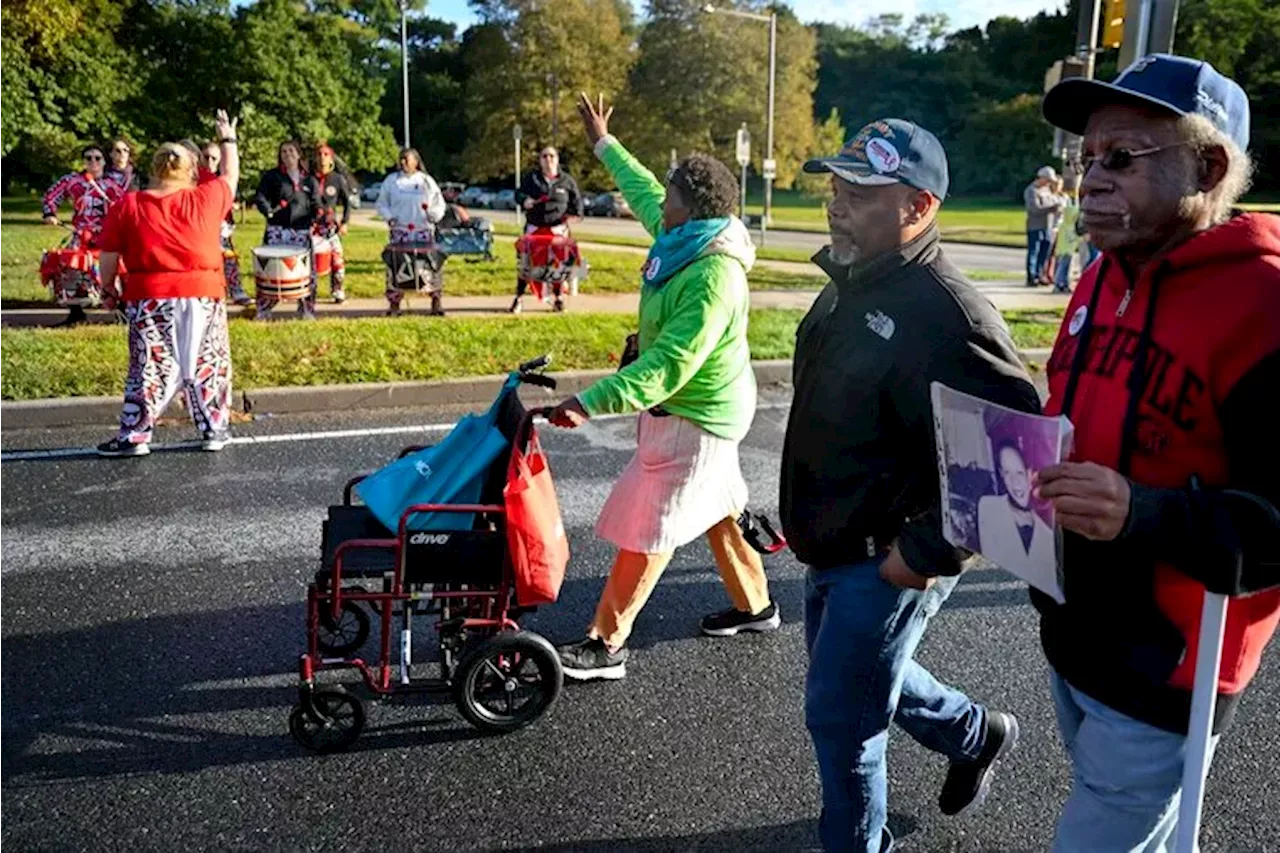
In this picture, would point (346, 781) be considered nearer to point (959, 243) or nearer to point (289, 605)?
point (289, 605)

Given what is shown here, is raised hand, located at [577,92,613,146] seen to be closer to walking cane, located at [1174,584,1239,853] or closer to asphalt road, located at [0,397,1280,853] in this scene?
asphalt road, located at [0,397,1280,853]

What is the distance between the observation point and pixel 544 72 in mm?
55000

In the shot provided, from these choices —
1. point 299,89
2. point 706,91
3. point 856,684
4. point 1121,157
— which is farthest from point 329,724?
point 706,91

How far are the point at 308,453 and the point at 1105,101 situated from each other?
20.1 ft

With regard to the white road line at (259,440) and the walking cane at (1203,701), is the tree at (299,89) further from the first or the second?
the walking cane at (1203,701)

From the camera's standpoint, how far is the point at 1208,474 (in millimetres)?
1946

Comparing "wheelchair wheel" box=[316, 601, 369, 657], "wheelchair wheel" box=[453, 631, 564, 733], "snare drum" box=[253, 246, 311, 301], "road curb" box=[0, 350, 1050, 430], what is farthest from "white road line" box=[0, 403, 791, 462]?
"snare drum" box=[253, 246, 311, 301]

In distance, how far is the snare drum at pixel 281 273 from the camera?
11.4m

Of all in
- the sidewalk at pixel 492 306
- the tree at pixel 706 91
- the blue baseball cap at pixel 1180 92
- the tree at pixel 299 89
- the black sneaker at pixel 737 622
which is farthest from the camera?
the tree at pixel 706 91

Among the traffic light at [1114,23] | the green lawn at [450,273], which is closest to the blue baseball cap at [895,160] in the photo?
the traffic light at [1114,23]

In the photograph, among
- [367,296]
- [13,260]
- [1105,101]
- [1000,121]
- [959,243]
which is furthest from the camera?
[1000,121]

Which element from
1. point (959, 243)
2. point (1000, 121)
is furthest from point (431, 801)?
point (1000, 121)

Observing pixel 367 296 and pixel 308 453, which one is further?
pixel 367 296

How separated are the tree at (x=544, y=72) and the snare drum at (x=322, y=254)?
4260cm
